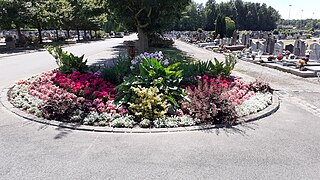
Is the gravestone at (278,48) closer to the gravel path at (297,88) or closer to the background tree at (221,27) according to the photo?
the gravel path at (297,88)

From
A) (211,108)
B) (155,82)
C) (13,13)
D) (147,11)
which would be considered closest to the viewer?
(211,108)

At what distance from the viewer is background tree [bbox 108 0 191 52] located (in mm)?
13533

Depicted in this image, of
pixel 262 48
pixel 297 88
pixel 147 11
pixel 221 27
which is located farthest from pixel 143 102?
pixel 221 27

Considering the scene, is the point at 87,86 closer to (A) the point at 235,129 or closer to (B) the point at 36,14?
(A) the point at 235,129

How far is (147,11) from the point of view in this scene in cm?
1540

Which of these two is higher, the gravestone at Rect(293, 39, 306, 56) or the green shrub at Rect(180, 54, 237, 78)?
the gravestone at Rect(293, 39, 306, 56)

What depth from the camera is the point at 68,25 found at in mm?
36562

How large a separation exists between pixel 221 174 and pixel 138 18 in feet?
47.1

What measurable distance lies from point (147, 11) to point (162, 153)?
13053 mm

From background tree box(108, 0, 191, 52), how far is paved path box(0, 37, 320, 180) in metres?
9.92

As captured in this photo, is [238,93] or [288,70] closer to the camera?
[238,93]

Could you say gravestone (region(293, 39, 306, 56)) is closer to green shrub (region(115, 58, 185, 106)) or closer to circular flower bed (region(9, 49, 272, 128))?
circular flower bed (region(9, 49, 272, 128))

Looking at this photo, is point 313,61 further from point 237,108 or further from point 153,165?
point 153,165

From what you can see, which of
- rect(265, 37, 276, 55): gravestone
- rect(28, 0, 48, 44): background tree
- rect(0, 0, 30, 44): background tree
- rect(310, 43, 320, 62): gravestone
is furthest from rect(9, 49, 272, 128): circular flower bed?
rect(28, 0, 48, 44): background tree
